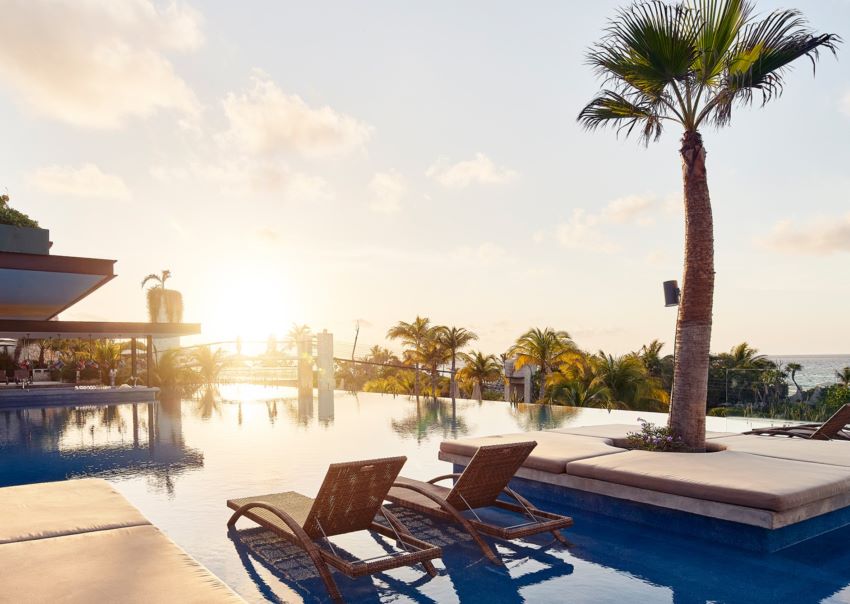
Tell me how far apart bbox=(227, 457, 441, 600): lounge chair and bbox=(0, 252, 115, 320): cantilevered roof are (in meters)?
12.1

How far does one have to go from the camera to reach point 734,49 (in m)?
7.96

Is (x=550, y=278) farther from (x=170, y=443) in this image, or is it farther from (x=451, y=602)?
(x=451, y=602)

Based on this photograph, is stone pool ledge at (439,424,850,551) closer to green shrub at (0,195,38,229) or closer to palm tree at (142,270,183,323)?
green shrub at (0,195,38,229)

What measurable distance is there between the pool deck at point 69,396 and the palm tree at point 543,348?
16.3m

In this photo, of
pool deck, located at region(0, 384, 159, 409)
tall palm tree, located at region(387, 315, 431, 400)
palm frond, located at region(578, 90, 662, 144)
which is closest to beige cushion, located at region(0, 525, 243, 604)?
palm frond, located at region(578, 90, 662, 144)

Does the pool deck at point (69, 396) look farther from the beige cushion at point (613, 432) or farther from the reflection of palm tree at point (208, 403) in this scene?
the beige cushion at point (613, 432)

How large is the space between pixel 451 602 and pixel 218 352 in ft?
81.8

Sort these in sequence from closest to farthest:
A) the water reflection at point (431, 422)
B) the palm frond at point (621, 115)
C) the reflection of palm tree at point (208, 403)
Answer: the palm frond at point (621, 115)
the water reflection at point (431, 422)
the reflection of palm tree at point (208, 403)

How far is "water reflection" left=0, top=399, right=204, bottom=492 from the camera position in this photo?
9.70 m

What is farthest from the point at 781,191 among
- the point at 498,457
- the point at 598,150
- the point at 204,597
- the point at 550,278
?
the point at 204,597

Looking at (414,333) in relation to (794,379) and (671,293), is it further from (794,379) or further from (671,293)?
(671,293)

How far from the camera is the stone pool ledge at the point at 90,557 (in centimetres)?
337

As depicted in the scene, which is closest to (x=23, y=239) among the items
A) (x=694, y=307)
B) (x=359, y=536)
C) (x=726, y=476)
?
(x=359, y=536)

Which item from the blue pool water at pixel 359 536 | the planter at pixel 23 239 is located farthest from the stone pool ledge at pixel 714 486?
the planter at pixel 23 239
